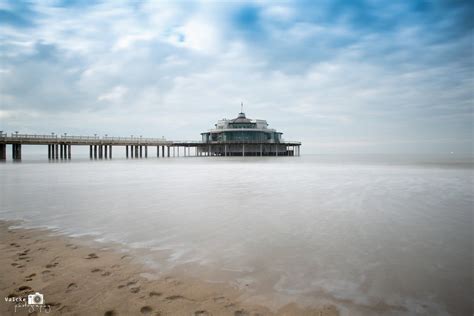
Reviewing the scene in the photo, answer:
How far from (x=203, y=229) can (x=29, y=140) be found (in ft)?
169

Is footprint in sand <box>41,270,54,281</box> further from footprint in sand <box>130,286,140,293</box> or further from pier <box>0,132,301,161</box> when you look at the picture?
pier <box>0,132,301,161</box>

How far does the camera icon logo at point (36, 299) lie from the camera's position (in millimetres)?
3383

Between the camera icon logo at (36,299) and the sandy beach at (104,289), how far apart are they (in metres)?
0.04

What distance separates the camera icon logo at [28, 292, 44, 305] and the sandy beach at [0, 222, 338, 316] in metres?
0.04

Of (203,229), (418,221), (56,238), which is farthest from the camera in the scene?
(418,221)

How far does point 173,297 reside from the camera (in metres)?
3.51

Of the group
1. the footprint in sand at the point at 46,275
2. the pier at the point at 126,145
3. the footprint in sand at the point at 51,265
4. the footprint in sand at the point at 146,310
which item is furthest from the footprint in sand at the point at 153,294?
the pier at the point at 126,145

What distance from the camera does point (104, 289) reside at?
3.67m

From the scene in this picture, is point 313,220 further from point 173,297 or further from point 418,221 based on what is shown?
point 173,297

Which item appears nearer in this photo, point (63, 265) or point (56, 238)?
point (63, 265)

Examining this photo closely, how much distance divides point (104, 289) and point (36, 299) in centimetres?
74

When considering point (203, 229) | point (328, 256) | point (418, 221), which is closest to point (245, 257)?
point (328, 256)

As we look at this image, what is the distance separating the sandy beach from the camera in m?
3.24

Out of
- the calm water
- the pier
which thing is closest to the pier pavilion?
the pier
